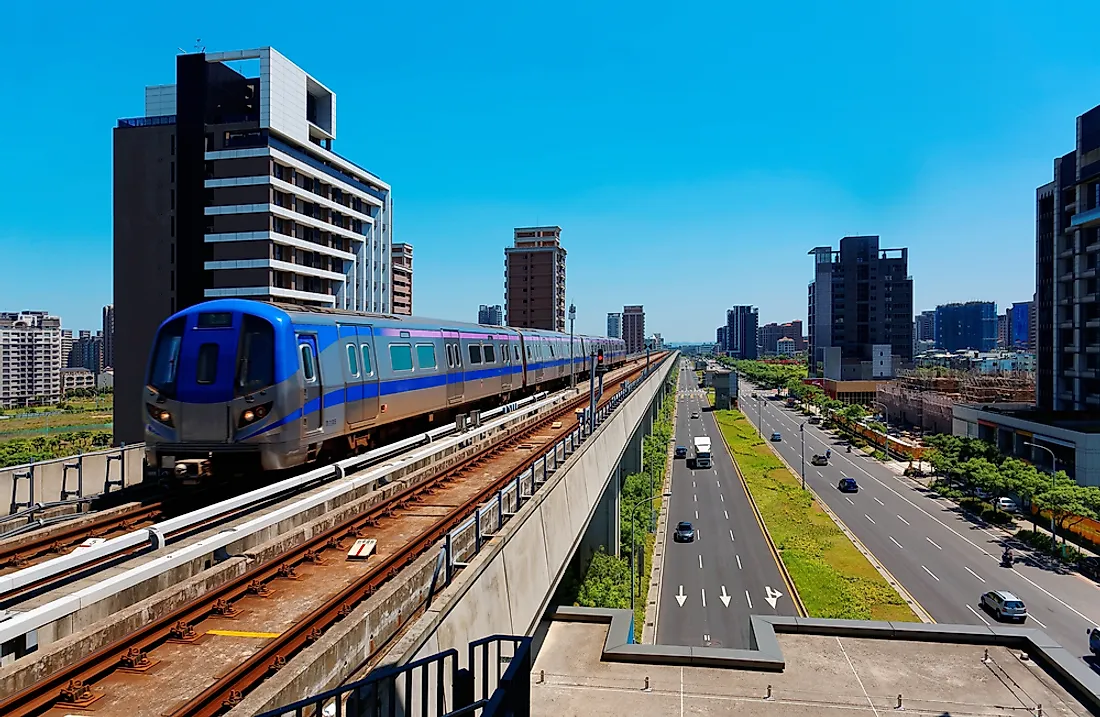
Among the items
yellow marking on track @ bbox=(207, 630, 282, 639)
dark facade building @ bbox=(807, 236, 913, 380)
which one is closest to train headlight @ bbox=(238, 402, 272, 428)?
yellow marking on track @ bbox=(207, 630, 282, 639)

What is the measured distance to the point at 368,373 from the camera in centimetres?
1439

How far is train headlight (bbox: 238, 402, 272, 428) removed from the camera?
10.9 m

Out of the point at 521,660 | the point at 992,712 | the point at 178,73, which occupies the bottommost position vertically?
the point at 992,712

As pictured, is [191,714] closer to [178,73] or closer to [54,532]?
[54,532]

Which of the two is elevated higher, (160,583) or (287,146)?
(287,146)

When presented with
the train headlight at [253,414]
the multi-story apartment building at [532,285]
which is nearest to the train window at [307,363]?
the train headlight at [253,414]

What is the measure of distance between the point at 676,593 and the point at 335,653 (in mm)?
26850

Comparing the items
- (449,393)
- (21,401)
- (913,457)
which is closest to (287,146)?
(449,393)

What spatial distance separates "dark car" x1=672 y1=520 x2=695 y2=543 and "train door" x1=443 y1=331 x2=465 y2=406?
69.3 feet

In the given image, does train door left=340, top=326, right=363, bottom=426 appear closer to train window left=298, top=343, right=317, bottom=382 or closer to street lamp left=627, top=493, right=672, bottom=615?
train window left=298, top=343, right=317, bottom=382

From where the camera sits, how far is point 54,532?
9836 mm

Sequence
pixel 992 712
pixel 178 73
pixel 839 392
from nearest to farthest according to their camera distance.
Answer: pixel 992 712, pixel 178 73, pixel 839 392

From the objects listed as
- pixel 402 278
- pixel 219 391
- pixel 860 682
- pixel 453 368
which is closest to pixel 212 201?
pixel 453 368

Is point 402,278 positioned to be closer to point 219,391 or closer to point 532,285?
point 532,285
